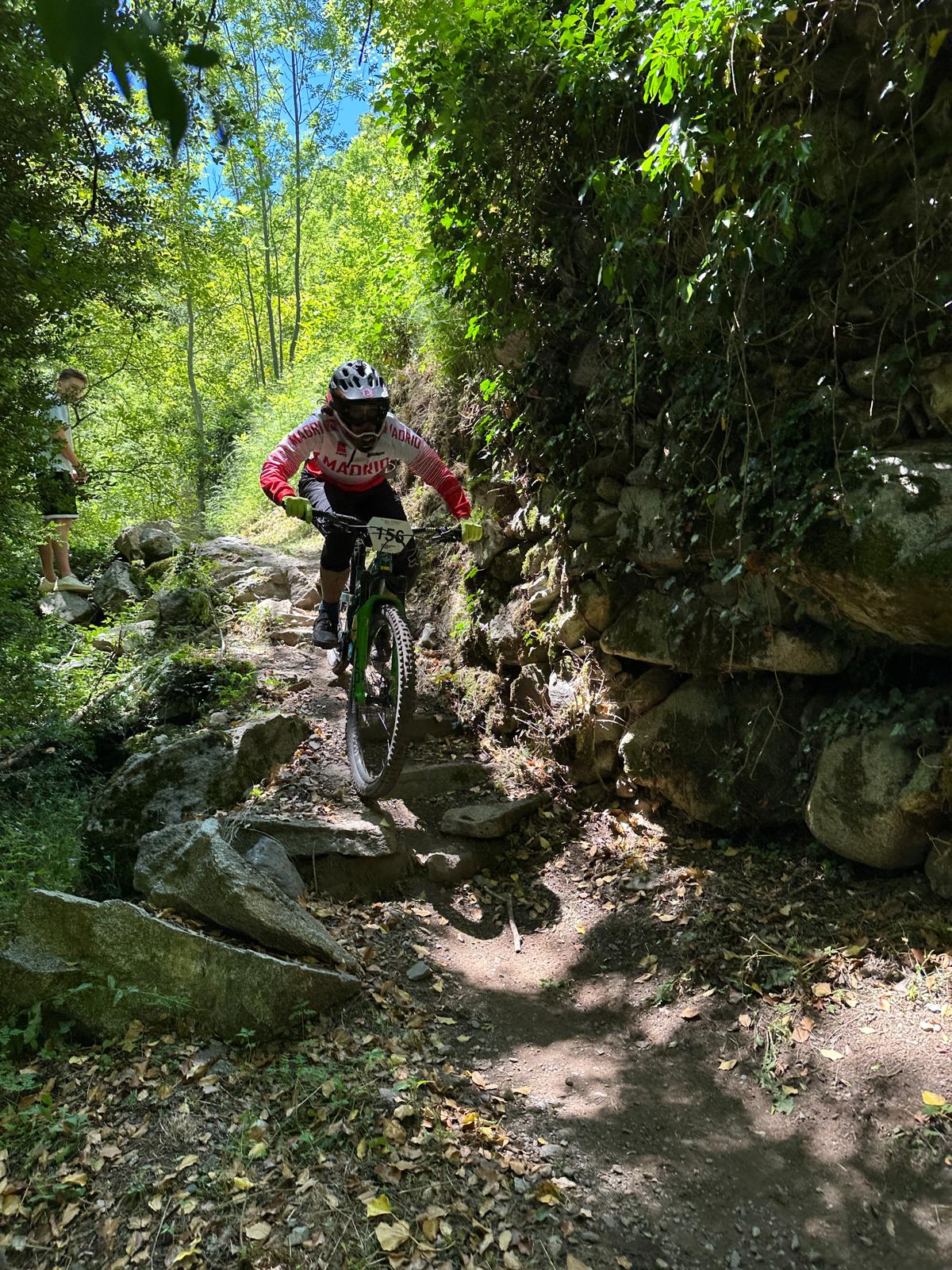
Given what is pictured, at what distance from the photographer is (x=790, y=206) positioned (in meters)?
3.17

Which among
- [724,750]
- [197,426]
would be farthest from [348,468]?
[197,426]

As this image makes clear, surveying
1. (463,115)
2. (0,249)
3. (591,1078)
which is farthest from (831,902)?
(0,249)

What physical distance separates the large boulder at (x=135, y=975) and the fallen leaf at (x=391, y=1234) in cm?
90

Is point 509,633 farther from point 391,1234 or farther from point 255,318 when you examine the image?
point 255,318

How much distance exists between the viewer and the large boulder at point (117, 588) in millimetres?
8797

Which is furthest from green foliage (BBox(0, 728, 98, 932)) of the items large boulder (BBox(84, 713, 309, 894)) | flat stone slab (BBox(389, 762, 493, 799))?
flat stone slab (BBox(389, 762, 493, 799))

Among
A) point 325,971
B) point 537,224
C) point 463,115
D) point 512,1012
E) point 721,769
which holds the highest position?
point 463,115

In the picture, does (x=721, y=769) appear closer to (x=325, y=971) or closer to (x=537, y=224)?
(x=325, y=971)

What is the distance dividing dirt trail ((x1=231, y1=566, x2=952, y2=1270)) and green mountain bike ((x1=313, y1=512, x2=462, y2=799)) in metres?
0.46

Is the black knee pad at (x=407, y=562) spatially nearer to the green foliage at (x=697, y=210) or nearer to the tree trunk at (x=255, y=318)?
the green foliage at (x=697, y=210)

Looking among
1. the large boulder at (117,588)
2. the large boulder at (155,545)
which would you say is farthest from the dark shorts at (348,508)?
the large boulder at (155,545)

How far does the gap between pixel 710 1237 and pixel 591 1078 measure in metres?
0.73

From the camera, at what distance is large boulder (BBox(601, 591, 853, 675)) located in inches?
147

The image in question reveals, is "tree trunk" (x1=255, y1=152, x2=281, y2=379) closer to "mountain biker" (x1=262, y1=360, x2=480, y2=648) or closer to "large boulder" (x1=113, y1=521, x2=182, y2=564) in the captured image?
"large boulder" (x1=113, y1=521, x2=182, y2=564)
